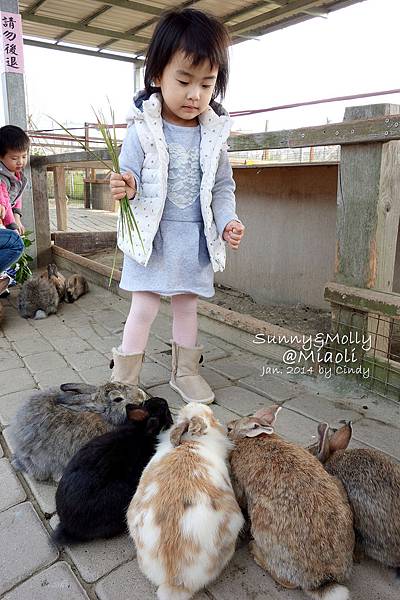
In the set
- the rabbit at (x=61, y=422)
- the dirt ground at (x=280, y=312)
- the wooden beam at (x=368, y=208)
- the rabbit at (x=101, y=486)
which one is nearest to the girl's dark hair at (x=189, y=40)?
the wooden beam at (x=368, y=208)

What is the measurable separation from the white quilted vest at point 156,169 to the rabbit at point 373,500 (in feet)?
4.20

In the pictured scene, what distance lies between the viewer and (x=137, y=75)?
1009cm

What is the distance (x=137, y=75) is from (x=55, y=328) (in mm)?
8035

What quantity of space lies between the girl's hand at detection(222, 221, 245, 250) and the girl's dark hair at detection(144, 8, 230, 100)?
2.33ft

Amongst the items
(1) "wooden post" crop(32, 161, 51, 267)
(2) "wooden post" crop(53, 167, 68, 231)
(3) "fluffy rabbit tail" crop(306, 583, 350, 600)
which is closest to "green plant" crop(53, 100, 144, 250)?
(3) "fluffy rabbit tail" crop(306, 583, 350, 600)

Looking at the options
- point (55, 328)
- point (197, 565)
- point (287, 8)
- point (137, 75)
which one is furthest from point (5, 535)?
point (137, 75)

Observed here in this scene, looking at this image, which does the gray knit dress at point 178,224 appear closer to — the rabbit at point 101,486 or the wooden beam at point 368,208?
the wooden beam at point 368,208

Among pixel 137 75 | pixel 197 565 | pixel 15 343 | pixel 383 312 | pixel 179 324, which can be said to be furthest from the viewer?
pixel 137 75

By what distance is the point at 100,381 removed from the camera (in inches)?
109

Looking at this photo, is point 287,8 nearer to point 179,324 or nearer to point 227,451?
point 179,324

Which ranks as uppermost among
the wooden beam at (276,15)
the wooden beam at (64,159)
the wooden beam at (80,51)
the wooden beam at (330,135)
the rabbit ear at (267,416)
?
the wooden beam at (80,51)

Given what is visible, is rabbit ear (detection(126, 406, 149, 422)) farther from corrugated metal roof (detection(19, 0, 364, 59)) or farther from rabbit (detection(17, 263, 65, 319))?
corrugated metal roof (detection(19, 0, 364, 59))

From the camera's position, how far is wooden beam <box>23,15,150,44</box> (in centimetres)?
786

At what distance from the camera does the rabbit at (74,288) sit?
15.3 ft
